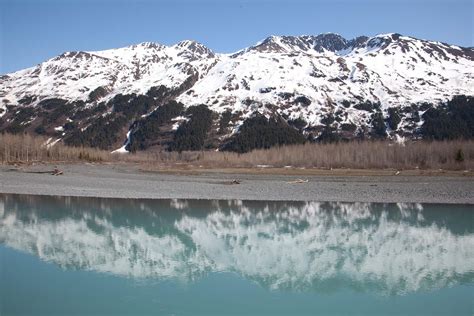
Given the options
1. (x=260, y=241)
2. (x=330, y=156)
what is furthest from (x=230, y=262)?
(x=330, y=156)

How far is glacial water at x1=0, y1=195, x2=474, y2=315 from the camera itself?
54.4 feet

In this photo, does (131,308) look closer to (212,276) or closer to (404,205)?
(212,276)

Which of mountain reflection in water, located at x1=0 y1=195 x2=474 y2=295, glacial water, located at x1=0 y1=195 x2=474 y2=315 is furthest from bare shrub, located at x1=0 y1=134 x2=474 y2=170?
glacial water, located at x1=0 y1=195 x2=474 y2=315

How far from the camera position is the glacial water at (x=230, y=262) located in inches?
653

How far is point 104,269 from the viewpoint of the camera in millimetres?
21094

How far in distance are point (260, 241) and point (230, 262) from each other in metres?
5.66

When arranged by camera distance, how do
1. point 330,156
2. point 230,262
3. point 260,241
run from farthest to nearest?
point 330,156, point 260,241, point 230,262

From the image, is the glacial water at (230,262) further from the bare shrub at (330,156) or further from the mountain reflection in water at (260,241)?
the bare shrub at (330,156)

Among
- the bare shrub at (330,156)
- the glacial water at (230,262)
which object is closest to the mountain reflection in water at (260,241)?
the glacial water at (230,262)

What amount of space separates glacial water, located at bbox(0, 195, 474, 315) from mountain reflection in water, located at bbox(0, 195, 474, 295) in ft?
0.29

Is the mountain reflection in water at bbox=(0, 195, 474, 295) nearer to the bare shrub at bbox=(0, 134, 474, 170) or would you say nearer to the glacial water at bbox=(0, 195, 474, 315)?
the glacial water at bbox=(0, 195, 474, 315)

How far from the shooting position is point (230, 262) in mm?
23406

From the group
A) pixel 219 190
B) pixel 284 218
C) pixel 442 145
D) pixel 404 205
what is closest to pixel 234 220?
pixel 284 218

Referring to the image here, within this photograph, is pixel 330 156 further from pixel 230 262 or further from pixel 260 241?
pixel 230 262
